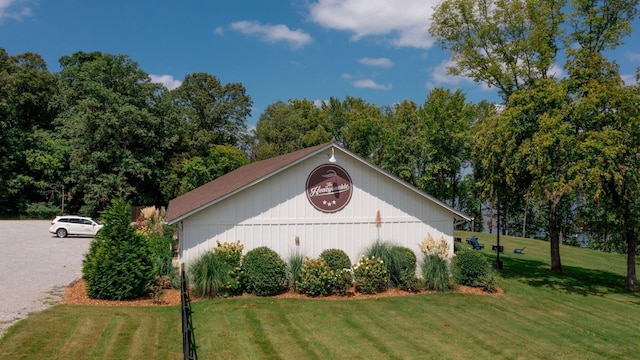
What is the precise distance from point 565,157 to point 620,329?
7628 millimetres

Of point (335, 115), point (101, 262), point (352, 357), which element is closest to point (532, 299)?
point (352, 357)

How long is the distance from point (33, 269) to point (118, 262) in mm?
7957

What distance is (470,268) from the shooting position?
18484mm

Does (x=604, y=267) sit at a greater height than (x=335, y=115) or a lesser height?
lesser

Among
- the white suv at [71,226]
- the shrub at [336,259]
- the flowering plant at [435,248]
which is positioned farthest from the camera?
the white suv at [71,226]

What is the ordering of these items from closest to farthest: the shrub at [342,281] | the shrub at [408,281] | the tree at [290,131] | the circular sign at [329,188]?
the shrub at [342,281]
the shrub at [408,281]
the circular sign at [329,188]
the tree at [290,131]

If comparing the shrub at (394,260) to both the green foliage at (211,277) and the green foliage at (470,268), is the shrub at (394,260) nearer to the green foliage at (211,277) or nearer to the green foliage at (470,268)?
the green foliage at (470,268)

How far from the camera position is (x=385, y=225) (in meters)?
18.9

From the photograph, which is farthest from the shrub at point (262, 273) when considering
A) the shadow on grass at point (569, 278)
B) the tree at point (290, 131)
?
the tree at point (290, 131)

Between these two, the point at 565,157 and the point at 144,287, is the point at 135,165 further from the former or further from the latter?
the point at 565,157

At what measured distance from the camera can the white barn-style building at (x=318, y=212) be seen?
1697 cm

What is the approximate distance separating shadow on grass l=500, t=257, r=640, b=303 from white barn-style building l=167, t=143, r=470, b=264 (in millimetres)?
5475

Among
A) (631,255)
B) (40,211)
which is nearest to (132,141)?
(40,211)

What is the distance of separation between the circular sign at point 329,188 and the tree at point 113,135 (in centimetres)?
3193
